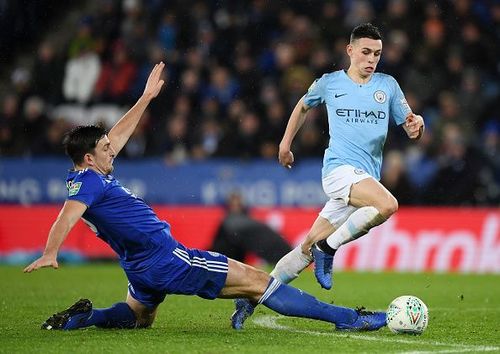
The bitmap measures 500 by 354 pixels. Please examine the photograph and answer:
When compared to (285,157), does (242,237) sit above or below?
below

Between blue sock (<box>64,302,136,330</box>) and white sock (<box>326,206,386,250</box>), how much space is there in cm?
172

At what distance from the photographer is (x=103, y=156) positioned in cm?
736

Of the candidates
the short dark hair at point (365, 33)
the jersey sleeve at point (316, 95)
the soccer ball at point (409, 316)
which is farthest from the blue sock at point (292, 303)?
the short dark hair at point (365, 33)

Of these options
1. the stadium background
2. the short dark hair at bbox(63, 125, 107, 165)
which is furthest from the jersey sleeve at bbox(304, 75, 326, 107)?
the stadium background

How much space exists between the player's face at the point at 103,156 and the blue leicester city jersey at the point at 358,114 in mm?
2006

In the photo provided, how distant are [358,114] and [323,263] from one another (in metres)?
1.31

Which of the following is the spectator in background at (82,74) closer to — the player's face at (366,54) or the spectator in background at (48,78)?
the spectator in background at (48,78)

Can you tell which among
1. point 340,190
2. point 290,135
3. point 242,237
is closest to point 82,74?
point 242,237

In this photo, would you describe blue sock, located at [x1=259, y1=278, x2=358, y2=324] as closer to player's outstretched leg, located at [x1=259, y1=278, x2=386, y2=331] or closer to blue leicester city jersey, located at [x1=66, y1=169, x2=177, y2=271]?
player's outstretched leg, located at [x1=259, y1=278, x2=386, y2=331]

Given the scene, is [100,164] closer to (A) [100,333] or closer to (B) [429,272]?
(A) [100,333]

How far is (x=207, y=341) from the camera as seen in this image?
704 centimetres

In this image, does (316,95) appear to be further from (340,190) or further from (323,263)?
(323,263)

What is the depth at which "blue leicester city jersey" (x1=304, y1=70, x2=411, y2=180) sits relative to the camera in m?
8.42

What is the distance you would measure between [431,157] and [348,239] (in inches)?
327
